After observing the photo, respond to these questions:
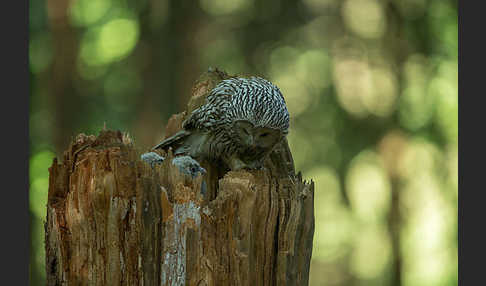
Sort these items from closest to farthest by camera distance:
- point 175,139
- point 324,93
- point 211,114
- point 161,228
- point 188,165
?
point 161,228 → point 188,165 → point 211,114 → point 175,139 → point 324,93

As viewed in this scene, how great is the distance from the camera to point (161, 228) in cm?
209

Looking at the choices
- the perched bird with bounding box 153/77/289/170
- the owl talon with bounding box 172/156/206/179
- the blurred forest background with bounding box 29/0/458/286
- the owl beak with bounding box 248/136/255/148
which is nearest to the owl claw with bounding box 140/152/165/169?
the owl talon with bounding box 172/156/206/179

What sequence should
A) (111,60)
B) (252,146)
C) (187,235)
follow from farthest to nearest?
(111,60), (252,146), (187,235)

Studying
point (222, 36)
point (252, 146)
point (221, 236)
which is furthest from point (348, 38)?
point (221, 236)

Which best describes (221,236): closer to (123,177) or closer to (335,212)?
(123,177)

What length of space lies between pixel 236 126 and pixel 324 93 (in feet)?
7.32

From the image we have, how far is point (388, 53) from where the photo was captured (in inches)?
178

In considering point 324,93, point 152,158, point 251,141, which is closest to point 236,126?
point 251,141

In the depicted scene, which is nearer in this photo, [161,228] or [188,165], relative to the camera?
[161,228]

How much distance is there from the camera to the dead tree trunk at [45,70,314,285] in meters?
2.07

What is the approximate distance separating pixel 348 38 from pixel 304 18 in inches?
16.4

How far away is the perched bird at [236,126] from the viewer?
231cm

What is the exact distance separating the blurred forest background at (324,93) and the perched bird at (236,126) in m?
1.77

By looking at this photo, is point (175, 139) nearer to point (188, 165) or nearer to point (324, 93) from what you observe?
point (188, 165)
